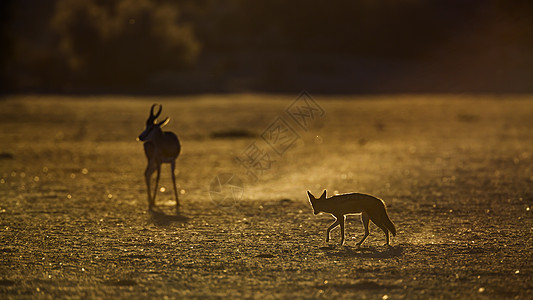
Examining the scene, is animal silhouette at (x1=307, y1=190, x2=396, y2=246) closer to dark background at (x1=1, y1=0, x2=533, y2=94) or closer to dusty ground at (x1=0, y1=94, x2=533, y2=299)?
dusty ground at (x1=0, y1=94, x2=533, y2=299)

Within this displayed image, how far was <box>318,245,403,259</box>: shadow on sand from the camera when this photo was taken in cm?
884

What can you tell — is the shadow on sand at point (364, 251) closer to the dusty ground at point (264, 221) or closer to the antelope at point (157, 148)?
the dusty ground at point (264, 221)

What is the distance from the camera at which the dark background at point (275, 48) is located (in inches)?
2165

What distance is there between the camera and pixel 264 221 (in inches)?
444

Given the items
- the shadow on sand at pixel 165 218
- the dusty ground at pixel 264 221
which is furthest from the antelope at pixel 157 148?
the shadow on sand at pixel 165 218

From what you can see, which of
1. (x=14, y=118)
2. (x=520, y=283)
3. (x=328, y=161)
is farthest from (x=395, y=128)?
(x=520, y=283)

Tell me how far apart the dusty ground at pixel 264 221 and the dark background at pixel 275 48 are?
28.6 m

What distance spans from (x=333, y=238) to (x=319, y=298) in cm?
290

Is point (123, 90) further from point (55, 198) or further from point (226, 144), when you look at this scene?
point (55, 198)

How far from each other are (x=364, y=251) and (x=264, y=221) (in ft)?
8.39

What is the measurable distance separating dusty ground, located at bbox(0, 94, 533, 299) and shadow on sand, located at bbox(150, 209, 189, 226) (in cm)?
3

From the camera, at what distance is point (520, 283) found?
24.9 ft

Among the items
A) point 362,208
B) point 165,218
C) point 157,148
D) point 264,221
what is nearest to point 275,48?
point 157,148

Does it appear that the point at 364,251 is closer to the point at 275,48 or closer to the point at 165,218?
the point at 165,218
